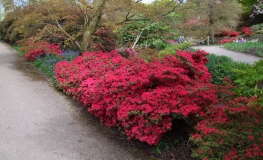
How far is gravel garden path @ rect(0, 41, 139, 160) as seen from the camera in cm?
360

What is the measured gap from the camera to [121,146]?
12.6ft

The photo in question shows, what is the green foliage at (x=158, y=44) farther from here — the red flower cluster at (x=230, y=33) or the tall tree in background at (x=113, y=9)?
the red flower cluster at (x=230, y=33)

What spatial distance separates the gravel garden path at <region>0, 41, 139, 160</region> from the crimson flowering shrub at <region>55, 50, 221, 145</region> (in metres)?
0.40

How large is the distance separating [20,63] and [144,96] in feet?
28.4

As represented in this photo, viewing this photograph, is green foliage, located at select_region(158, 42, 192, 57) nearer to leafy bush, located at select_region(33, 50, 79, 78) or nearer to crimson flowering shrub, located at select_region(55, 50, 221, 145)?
crimson flowering shrub, located at select_region(55, 50, 221, 145)

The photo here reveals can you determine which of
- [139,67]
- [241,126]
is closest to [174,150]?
[241,126]

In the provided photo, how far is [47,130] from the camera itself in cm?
434

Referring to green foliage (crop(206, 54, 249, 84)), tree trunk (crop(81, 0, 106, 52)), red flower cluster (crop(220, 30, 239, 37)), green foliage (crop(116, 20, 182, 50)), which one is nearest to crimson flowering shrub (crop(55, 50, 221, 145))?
green foliage (crop(206, 54, 249, 84))


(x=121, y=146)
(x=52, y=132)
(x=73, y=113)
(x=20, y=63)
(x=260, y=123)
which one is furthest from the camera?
(x=20, y=63)

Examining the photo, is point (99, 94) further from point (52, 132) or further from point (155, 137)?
point (155, 137)

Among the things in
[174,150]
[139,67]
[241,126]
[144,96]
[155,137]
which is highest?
[139,67]

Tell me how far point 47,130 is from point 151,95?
2065mm

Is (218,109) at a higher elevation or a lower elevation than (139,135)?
higher

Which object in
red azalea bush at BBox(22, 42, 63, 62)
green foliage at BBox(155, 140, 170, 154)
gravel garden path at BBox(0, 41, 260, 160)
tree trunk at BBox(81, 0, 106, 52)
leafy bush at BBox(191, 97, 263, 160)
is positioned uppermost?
tree trunk at BBox(81, 0, 106, 52)
